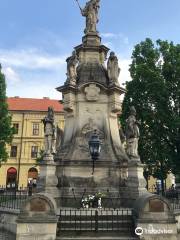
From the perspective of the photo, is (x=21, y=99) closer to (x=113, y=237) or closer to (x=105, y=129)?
(x=105, y=129)

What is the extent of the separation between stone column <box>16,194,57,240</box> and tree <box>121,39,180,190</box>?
1367cm

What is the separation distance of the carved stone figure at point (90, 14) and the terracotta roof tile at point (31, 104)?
118 ft

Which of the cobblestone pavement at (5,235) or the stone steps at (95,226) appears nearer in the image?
the stone steps at (95,226)

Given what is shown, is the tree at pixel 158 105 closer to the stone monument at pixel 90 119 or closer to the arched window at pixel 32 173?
the stone monument at pixel 90 119

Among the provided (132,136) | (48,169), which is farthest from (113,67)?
(48,169)

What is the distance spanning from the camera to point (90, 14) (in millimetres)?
15281

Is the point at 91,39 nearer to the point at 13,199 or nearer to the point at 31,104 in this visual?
the point at 13,199

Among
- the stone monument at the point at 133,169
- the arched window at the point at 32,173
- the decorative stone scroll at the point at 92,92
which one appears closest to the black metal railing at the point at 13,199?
the stone monument at the point at 133,169

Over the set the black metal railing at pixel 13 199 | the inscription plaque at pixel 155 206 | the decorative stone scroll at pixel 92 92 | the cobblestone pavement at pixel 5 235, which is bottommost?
the cobblestone pavement at pixel 5 235

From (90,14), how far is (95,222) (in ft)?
34.9

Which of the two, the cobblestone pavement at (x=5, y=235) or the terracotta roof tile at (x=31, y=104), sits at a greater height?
the terracotta roof tile at (x=31, y=104)

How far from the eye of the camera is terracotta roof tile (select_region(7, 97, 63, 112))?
166 ft

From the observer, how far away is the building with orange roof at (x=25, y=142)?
161 feet

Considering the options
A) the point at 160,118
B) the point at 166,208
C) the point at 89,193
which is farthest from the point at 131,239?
the point at 160,118
